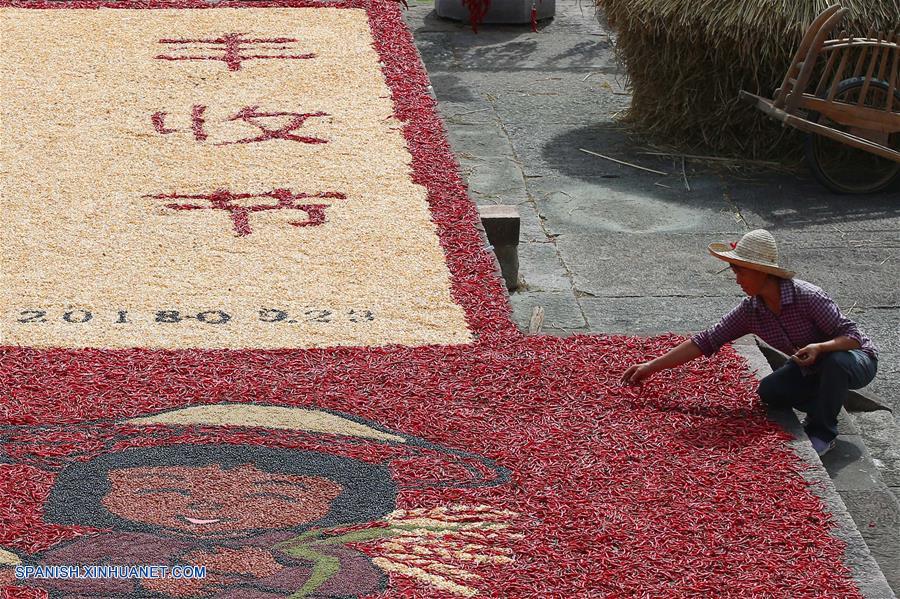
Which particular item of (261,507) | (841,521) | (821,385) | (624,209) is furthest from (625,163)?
(261,507)

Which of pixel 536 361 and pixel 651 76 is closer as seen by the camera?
pixel 536 361

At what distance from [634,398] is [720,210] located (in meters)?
2.37

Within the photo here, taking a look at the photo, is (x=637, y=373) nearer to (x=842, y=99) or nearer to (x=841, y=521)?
(x=841, y=521)

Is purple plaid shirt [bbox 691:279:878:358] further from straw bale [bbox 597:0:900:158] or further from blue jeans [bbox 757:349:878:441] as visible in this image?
straw bale [bbox 597:0:900:158]

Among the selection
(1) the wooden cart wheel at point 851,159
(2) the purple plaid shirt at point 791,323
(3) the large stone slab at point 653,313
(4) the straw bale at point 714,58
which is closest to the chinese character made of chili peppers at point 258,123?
(4) the straw bale at point 714,58

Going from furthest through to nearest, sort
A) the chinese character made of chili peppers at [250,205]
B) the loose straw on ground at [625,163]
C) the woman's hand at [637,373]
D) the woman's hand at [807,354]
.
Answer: the loose straw on ground at [625,163], the chinese character made of chili peppers at [250,205], the woman's hand at [637,373], the woman's hand at [807,354]

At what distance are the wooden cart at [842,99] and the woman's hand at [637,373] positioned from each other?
2.64 meters

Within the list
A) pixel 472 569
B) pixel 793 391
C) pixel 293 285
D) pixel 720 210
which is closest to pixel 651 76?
pixel 720 210

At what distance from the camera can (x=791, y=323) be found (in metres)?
3.90

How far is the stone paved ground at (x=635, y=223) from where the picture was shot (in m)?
4.48

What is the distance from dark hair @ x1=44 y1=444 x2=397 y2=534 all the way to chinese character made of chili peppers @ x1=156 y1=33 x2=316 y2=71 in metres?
4.21

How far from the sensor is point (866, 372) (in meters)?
3.88

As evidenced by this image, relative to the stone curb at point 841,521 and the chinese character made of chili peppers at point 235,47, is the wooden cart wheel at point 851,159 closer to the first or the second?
the stone curb at point 841,521

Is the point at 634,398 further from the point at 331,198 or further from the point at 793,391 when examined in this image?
the point at 331,198
